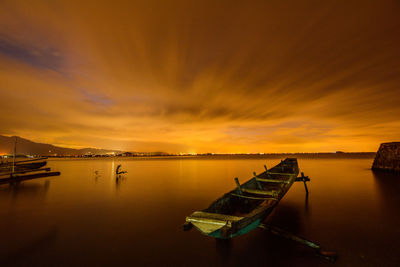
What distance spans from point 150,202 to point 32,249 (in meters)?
8.37

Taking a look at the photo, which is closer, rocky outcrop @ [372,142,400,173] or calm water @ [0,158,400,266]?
calm water @ [0,158,400,266]

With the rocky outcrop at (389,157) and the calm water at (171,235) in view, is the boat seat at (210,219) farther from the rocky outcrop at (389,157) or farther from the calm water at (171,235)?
the rocky outcrop at (389,157)

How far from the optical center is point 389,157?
30.7m

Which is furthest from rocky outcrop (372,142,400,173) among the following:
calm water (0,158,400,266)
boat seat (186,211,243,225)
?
boat seat (186,211,243,225)

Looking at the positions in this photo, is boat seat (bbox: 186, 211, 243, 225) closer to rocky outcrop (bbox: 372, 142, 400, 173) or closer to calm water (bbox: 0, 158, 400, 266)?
calm water (bbox: 0, 158, 400, 266)

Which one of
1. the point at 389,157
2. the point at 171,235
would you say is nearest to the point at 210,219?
the point at 171,235

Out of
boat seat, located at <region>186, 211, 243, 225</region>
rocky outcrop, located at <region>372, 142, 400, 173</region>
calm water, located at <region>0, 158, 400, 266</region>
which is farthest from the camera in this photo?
rocky outcrop, located at <region>372, 142, 400, 173</region>

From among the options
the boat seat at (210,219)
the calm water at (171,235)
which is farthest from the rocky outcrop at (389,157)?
the boat seat at (210,219)

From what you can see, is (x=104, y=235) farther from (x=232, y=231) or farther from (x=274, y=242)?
(x=274, y=242)

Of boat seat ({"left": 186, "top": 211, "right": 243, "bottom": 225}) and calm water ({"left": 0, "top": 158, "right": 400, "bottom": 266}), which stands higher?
boat seat ({"left": 186, "top": 211, "right": 243, "bottom": 225})

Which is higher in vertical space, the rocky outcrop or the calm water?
the rocky outcrop

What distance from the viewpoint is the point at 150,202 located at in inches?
604

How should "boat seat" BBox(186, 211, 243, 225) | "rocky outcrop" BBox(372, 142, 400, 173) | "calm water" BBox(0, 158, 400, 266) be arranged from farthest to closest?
1. "rocky outcrop" BBox(372, 142, 400, 173)
2. "calm water" BBox(0, 158, 400, 266)
3. "boat seat" BBox(186, 211, 243, 225)

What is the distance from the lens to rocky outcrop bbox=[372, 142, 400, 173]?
93.7 ft
